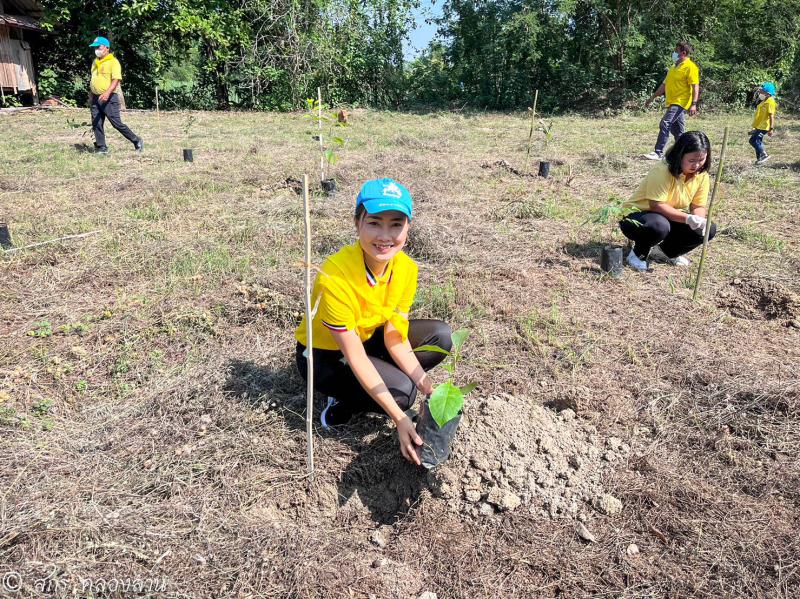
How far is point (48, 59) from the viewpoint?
46.8 ft

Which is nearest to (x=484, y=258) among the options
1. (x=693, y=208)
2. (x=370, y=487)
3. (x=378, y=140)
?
(x=693, y=208)

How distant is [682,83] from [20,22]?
45.5 feet

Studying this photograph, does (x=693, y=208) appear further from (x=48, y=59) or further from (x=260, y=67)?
(x=48, y=59)

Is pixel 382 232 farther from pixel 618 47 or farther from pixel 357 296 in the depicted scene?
pixel 618 47

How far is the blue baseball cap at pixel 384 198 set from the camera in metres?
1.75

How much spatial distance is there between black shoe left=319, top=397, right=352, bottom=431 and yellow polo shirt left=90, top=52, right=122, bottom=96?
21.1 ft

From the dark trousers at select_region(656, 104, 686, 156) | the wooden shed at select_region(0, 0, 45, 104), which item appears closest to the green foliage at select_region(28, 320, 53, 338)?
the dark trousers at select_region(656, 104, 686, 156)

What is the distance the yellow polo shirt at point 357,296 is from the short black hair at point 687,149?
2335 mm

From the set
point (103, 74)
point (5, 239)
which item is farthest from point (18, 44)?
point (5, 239)

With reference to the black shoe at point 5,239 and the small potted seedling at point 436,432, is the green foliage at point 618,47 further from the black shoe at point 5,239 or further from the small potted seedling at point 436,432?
the small potted seedling at point 436,432

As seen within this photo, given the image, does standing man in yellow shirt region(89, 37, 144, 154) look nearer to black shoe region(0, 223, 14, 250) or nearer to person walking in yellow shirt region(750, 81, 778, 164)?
black shoe region(0, 223, 14, 250)

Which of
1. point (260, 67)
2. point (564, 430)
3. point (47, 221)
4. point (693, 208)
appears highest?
point (260, 67)

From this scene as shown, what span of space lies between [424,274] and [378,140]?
5548mm

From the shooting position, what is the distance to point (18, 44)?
12969 mm
